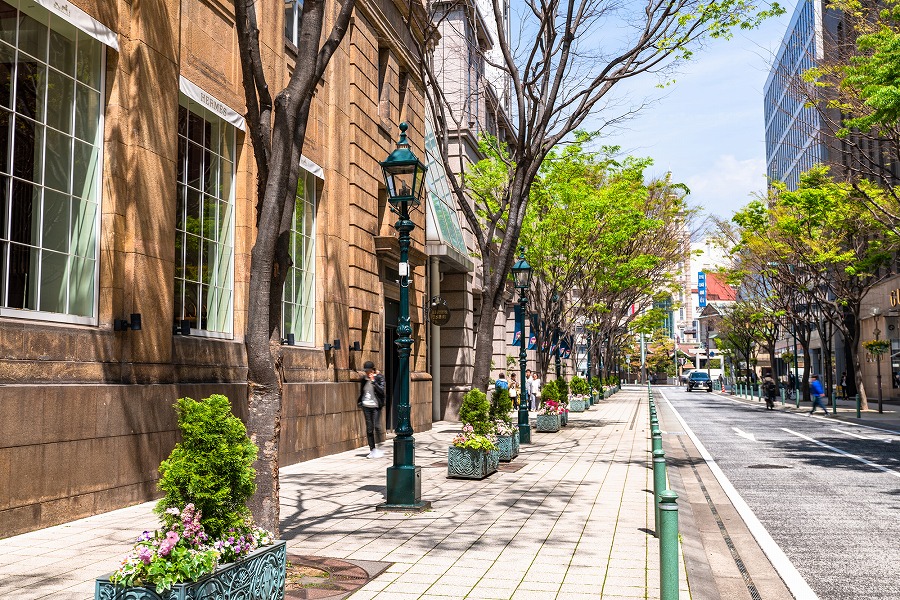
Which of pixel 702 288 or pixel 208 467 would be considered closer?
pixel 208 467

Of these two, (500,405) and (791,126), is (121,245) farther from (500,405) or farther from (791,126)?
(791,126)

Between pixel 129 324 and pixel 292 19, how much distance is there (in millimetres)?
8151

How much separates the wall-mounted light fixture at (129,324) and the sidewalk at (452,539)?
7.18ft

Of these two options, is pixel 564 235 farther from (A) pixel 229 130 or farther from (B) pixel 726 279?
(B) pixel 726 279

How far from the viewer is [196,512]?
462 cm

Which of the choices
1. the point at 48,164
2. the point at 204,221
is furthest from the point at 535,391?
the point at 48,164

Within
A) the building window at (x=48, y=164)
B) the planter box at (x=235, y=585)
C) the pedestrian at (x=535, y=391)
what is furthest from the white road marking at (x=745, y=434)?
→ the planter box at (x=235, y=585)

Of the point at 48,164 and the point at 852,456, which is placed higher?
the point at 48,164

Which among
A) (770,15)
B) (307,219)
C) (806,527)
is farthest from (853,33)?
(806,527)

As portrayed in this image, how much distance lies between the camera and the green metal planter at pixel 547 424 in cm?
2355

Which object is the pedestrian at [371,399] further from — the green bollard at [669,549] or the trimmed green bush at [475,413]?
the green bollard at [669,549]

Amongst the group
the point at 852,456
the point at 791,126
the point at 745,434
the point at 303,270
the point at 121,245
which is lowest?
the point at 745,434

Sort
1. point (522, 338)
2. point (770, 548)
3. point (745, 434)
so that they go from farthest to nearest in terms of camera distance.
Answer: point (745, 434) < point (522, 338) < point (770, 548)

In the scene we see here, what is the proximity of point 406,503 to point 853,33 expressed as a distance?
18646 mm
